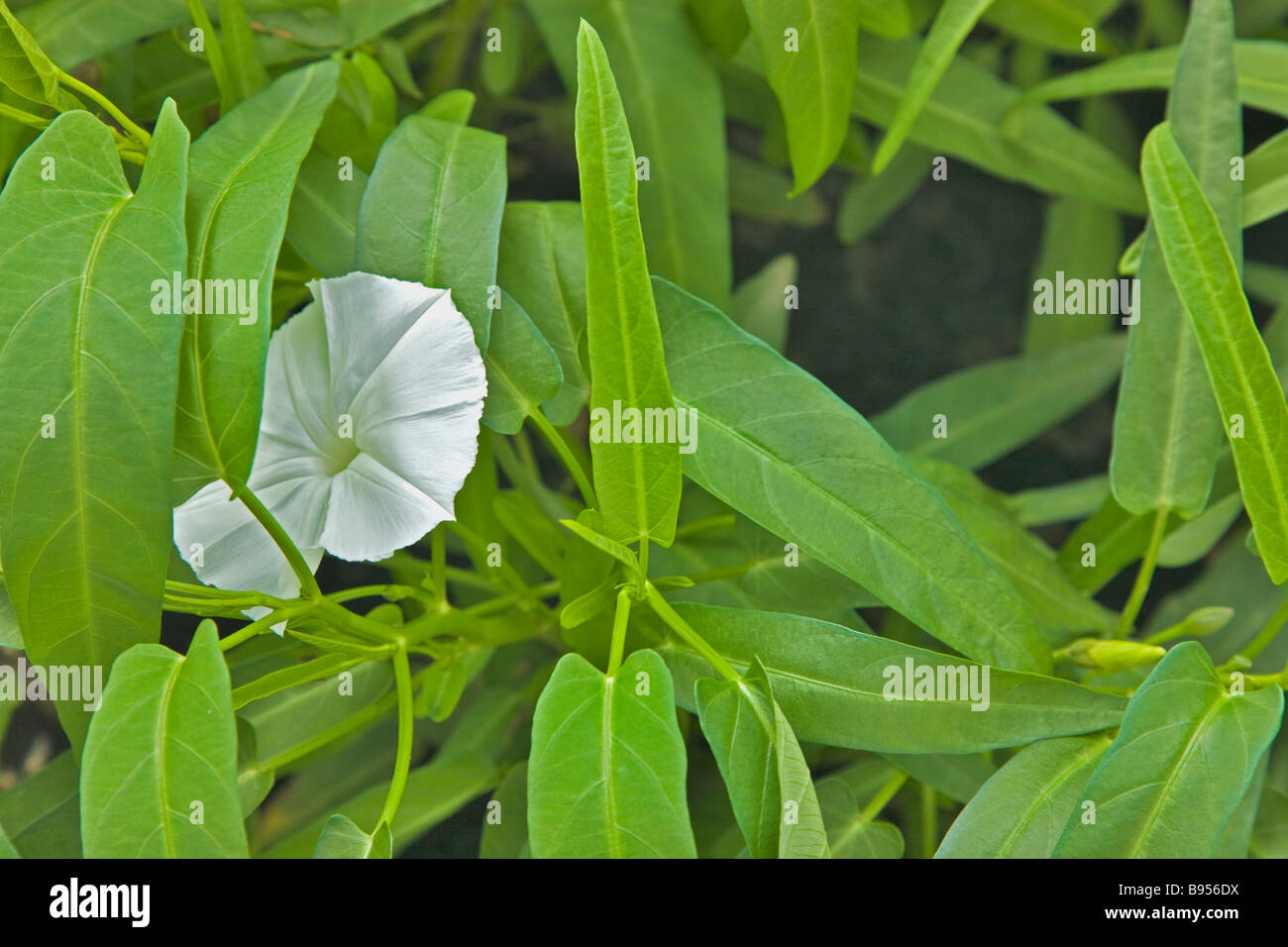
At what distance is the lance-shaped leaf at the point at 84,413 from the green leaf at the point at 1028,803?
390 millimetres

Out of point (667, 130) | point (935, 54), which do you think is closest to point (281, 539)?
point (667, 130)

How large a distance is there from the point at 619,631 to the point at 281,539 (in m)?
0.16

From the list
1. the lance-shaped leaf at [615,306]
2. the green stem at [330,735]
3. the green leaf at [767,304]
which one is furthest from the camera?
the green leaf at [767,304]

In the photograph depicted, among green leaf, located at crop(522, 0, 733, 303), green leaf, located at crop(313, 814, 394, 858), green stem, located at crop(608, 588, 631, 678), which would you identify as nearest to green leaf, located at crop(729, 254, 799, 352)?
green leaf, located at crop(522, 0, 733, 303)

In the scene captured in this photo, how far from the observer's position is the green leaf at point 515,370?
0.45 metres

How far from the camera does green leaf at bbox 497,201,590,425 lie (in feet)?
1.63

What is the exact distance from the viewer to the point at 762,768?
398mm

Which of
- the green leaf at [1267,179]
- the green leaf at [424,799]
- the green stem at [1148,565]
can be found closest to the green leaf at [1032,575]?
the green stem at [1148,565]

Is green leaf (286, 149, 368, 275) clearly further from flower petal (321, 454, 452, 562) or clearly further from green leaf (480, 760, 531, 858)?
green leaf (480, 760, 531, 858)

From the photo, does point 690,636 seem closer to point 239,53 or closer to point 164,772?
point 164,772

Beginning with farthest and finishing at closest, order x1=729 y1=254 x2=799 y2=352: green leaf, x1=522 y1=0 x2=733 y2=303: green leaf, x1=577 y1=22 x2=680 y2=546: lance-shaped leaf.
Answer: x1=729 y1=254 x2=799 y2=352: green leaf
x1=522 y1=0 x2=733 y2=303: green leaf
x1=577 y1=22 x2=680 y2=546: lance-shaped leaf

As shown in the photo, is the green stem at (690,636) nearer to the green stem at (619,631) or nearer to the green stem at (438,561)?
the green stem at (619,631)

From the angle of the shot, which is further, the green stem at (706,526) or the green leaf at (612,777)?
the green stem at (706,526)

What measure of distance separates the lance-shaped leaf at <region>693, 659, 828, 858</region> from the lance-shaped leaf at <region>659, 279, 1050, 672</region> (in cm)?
8
